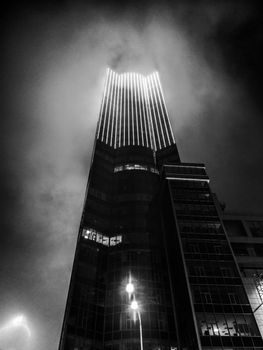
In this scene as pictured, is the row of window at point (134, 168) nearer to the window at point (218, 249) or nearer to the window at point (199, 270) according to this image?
the window at point (218, 249)

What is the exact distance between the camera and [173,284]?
6362cm

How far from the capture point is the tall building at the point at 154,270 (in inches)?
1892

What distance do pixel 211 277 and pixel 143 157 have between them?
62.5 metres

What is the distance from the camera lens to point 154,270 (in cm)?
6788

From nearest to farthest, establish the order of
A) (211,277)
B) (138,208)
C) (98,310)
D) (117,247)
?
(211,277) < (98,310) < (117,247) < (138,208)

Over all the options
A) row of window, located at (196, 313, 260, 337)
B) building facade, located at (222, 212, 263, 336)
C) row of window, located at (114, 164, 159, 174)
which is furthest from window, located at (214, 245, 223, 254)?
row of window, located at (114, 164, 159, 174)

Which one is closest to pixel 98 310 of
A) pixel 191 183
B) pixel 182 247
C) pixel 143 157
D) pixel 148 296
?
pixel 148 296

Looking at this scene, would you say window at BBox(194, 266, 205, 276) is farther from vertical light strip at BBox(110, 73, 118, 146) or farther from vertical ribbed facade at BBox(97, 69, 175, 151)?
vertical light strip at BBox(110, 73, 118, 146)

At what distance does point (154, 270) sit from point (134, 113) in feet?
295

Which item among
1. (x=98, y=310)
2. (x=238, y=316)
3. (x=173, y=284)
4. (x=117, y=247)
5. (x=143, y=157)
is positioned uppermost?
(x=143, y=157)

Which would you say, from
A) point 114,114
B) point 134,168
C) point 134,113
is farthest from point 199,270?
point 114,114

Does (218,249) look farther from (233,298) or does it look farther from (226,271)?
(233,298)

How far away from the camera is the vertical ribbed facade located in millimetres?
122375

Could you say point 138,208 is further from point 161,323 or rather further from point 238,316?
point 238,316
